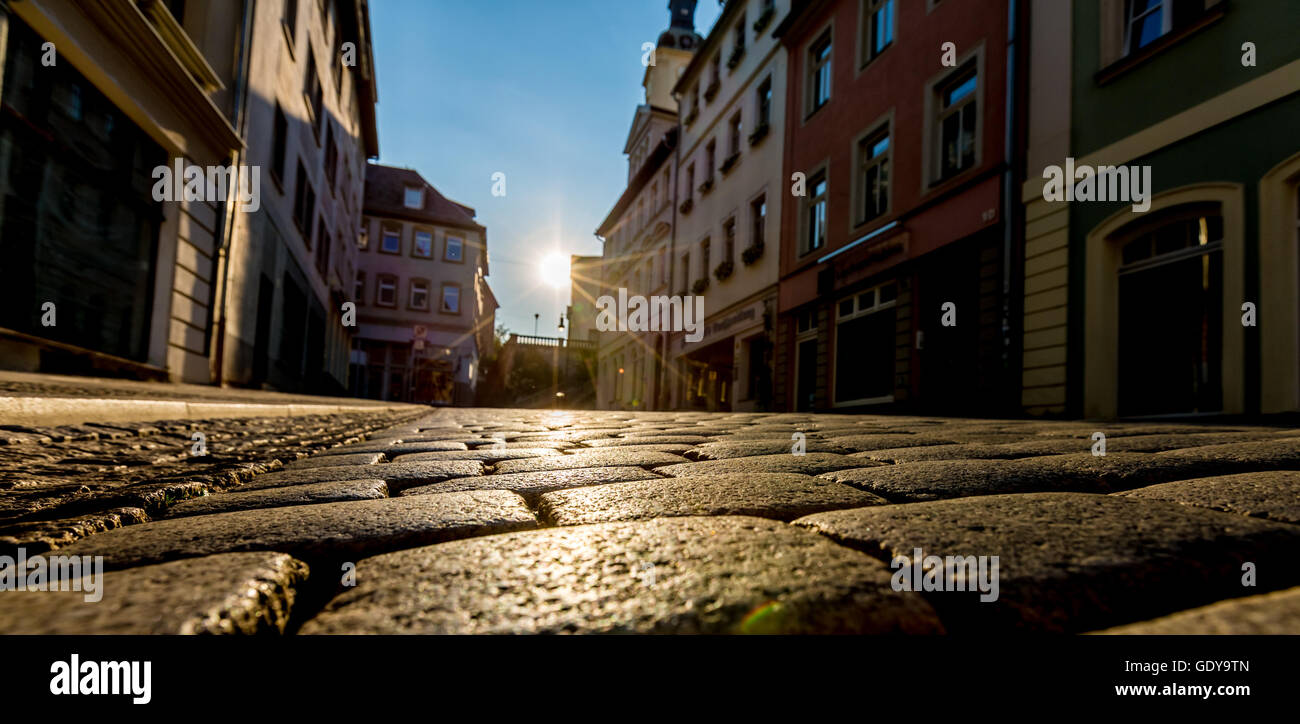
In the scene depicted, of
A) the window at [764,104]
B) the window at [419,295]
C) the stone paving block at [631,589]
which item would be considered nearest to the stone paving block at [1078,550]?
the stone paving block at [631,589]

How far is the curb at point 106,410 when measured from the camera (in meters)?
3.05

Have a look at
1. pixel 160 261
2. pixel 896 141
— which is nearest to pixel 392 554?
pixel 160 261

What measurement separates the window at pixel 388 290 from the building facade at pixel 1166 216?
3232cm

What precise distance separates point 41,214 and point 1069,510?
825 cm

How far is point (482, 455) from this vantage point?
3014 millimetres

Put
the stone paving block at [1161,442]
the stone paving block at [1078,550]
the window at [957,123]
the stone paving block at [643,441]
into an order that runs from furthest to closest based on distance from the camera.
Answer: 1. the window at [957,123]
2. the stone paving block at [643,441]
3. the stone paving block at [1161,442]
4. the stone paving block at [1078,550]

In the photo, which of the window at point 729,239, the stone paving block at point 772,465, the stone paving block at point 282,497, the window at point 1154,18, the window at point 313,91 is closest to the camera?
the stone paving block at point 282,497

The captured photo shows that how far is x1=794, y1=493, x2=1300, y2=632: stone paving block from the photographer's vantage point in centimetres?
75

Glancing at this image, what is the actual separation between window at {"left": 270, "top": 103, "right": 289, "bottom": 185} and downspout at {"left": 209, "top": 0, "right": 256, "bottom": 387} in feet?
6.56

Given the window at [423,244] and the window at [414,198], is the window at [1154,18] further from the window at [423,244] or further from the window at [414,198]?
the window at [414,198]

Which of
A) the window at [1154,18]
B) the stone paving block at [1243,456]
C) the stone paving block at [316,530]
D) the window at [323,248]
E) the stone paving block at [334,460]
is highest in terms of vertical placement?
the window at [1154,18]

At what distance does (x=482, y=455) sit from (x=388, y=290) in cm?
3534

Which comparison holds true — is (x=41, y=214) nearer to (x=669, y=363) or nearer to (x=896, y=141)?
(x=896, y=141)
